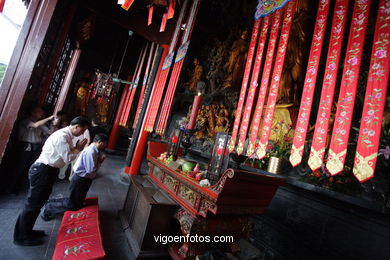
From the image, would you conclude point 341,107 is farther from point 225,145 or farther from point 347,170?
point 225,145

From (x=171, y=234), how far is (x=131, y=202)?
93 centimetres

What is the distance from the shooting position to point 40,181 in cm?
217

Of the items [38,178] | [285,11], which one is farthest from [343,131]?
[38,178]

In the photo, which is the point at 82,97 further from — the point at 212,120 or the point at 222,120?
the point at 222,120

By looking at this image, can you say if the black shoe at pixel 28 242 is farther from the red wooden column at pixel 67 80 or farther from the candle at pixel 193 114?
the red wooden column at pixel 67 80

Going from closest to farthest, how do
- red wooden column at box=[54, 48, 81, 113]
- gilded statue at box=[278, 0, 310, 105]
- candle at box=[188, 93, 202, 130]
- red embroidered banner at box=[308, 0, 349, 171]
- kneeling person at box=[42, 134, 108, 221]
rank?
red embroidered banner at box=[308, 0, 349, 171] < candle at box=[188, 93, 202, 130] < kneeling person at box=[42, 134, 108, 221] < gilded statue at box=[278, 0, 310, 105] < red wooden column at box=[54, 48, 81, 113]

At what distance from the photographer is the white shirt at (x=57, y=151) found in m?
2.21

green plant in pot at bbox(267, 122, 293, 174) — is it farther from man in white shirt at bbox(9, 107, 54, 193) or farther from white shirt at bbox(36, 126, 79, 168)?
man in white shirt at bbox(9, 107, 54, 193)

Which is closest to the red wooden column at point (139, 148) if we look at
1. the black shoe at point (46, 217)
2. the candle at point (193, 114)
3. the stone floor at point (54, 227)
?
the stone floor at point (54, 227)

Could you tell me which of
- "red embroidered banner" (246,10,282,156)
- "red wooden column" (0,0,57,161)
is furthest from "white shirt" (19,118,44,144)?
"red embroidered banner" (246,10,282,156)

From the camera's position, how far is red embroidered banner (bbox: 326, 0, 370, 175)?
1900mm

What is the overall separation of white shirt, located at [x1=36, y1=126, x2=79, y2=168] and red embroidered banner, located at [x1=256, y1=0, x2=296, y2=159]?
8.77 feet

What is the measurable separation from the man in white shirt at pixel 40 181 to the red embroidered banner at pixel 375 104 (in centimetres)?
334

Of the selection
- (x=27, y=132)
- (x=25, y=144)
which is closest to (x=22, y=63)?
(x=27, y=132)
